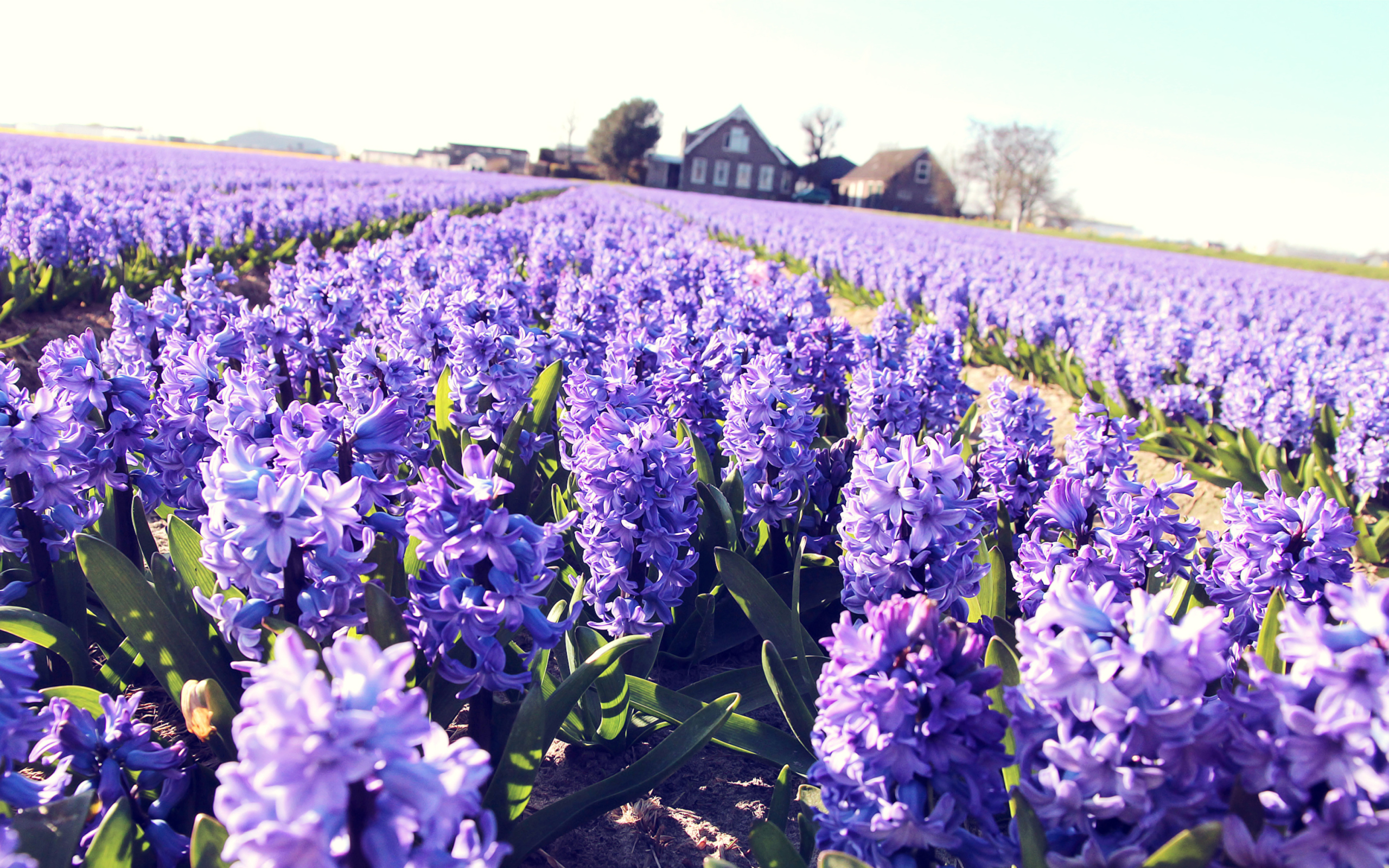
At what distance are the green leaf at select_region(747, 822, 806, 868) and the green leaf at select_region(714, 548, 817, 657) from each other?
26.6 inches

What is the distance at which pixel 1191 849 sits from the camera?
1122 millimetres

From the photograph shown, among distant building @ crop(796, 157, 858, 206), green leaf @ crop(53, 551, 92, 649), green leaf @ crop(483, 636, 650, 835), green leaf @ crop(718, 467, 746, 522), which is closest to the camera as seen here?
green leaf @ crop(483, 636, 650, 835)

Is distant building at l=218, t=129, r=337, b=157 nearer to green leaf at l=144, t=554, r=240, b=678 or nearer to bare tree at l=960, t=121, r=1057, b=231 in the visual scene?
bare tree at l=960, t=121, r=1057, b=231

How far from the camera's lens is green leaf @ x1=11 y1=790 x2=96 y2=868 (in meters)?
1.26

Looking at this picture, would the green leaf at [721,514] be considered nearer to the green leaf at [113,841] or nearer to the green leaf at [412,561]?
the green leaf at [412,561]

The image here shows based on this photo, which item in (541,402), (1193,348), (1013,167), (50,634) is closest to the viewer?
(50,634)

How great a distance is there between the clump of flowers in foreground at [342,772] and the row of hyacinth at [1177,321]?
289 cm

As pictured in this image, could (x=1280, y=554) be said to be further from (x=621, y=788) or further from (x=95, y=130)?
(x=95, y=130)

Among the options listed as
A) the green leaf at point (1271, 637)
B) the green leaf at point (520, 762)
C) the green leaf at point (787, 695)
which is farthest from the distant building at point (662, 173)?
the green leaf at point (520, 762)

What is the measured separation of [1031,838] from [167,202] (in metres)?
12.1

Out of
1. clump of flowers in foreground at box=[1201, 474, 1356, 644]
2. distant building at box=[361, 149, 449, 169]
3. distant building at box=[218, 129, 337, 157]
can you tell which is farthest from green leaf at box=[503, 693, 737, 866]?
distant building at box=[218, 129, 337, 157]

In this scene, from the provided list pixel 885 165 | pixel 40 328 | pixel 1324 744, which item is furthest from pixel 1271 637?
pixel 885 165

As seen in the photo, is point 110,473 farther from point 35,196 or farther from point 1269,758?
point 35,196

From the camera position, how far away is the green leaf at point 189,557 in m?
1.90
